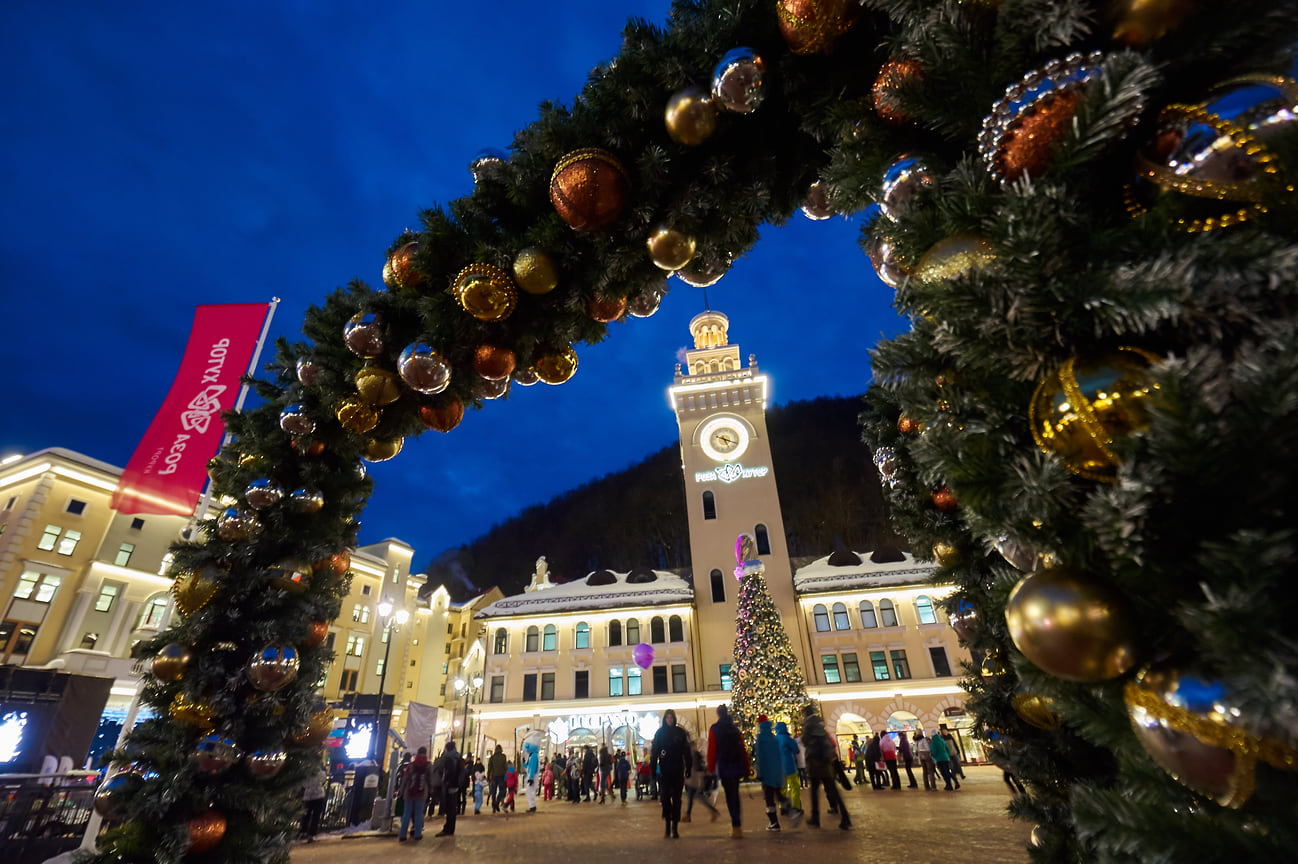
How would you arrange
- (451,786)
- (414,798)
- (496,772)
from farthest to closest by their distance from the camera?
(496,772), (451,786), (414,798)

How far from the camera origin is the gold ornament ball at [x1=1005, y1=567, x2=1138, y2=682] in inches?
34.3

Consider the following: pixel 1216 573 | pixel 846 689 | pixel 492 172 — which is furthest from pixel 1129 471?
pixel 846 689

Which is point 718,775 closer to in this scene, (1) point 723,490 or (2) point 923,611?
(2) point 923,611

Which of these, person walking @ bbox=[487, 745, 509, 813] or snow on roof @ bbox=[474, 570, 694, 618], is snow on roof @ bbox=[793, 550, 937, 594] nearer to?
snow on roof @ bbox=[474, 570, 694, 618]

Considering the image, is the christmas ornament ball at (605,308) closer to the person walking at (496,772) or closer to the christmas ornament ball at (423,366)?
the christmas ornament ball at (423,366)

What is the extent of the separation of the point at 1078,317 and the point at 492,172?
242cm

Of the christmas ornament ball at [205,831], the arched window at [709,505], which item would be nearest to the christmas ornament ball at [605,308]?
the christmas ornament ball at [205,831]

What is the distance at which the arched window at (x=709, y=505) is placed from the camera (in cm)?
2802

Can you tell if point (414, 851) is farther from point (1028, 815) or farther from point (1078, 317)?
point (1078, 317)

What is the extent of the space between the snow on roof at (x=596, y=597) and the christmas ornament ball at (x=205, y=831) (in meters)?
24.3

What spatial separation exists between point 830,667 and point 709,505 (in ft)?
29.6

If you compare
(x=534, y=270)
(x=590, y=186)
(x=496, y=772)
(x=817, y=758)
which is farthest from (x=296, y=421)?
(x=496, y=772)

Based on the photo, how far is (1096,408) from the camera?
0.94 m

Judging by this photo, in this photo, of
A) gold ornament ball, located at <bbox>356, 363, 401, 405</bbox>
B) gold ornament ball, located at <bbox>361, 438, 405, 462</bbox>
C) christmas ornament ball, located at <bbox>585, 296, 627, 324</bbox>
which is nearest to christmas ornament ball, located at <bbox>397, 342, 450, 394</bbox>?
gold ornament ball, located at <bbox>356, 363, 401, 405</bbox>
